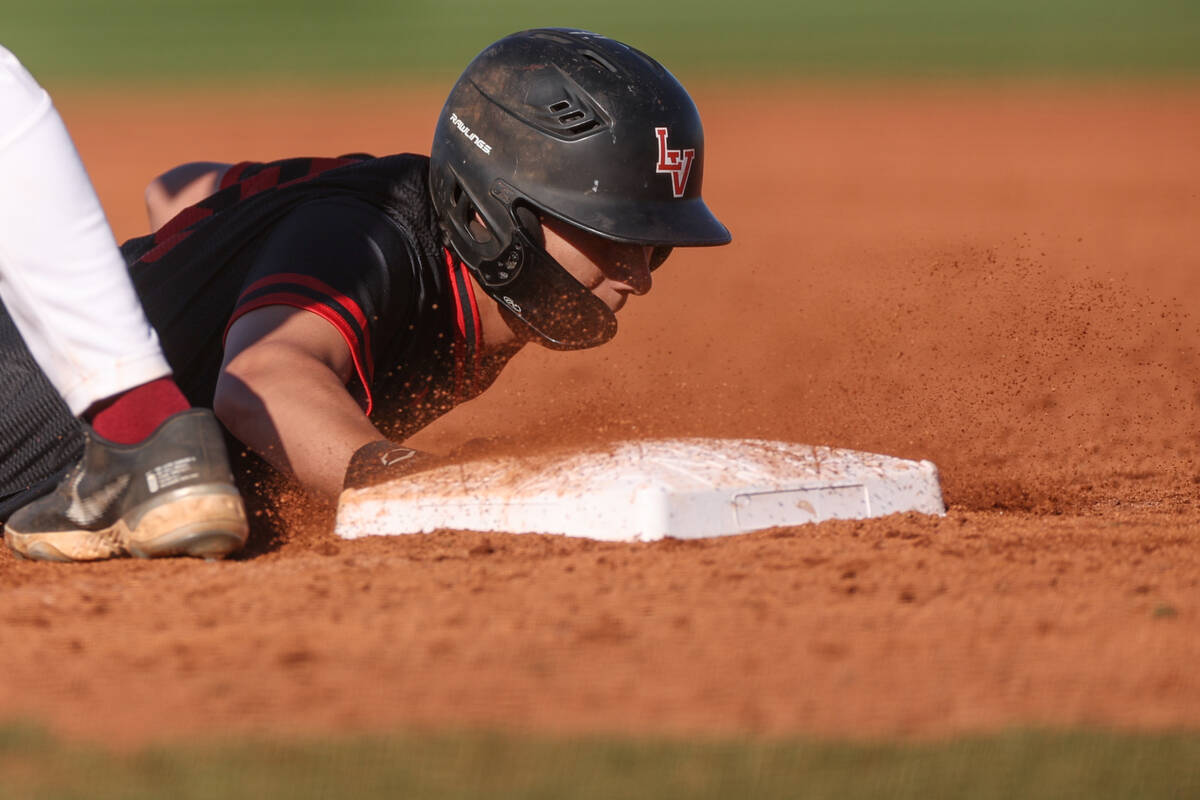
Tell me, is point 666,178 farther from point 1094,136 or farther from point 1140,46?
point 1140,46

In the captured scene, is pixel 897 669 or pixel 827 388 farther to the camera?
pixel 827 388

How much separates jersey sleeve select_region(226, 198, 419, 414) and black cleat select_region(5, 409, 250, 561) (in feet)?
1.52

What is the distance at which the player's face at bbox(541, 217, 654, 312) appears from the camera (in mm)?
3018

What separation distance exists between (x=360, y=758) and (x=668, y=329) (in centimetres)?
518

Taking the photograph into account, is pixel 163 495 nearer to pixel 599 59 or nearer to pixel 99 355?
pixel 99 355

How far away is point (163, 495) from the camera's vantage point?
7.11 feet

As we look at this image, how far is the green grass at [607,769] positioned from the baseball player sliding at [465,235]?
121cm

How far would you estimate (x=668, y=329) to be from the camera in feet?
21.5

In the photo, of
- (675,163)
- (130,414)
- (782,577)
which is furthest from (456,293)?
(782,577)

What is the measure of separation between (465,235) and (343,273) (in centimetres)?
40

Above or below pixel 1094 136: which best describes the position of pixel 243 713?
above

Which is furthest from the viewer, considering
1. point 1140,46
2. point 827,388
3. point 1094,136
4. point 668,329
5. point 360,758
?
point 1140,46

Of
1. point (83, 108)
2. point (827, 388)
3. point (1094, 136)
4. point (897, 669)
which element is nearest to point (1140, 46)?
point (1094, 136)

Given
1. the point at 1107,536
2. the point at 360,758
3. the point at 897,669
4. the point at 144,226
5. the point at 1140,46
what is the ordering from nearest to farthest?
1. the point at 360,758
2. the point at 897,669
3. the point at 1107,536
4. the point at 144,226
5. the point at 1140,46
